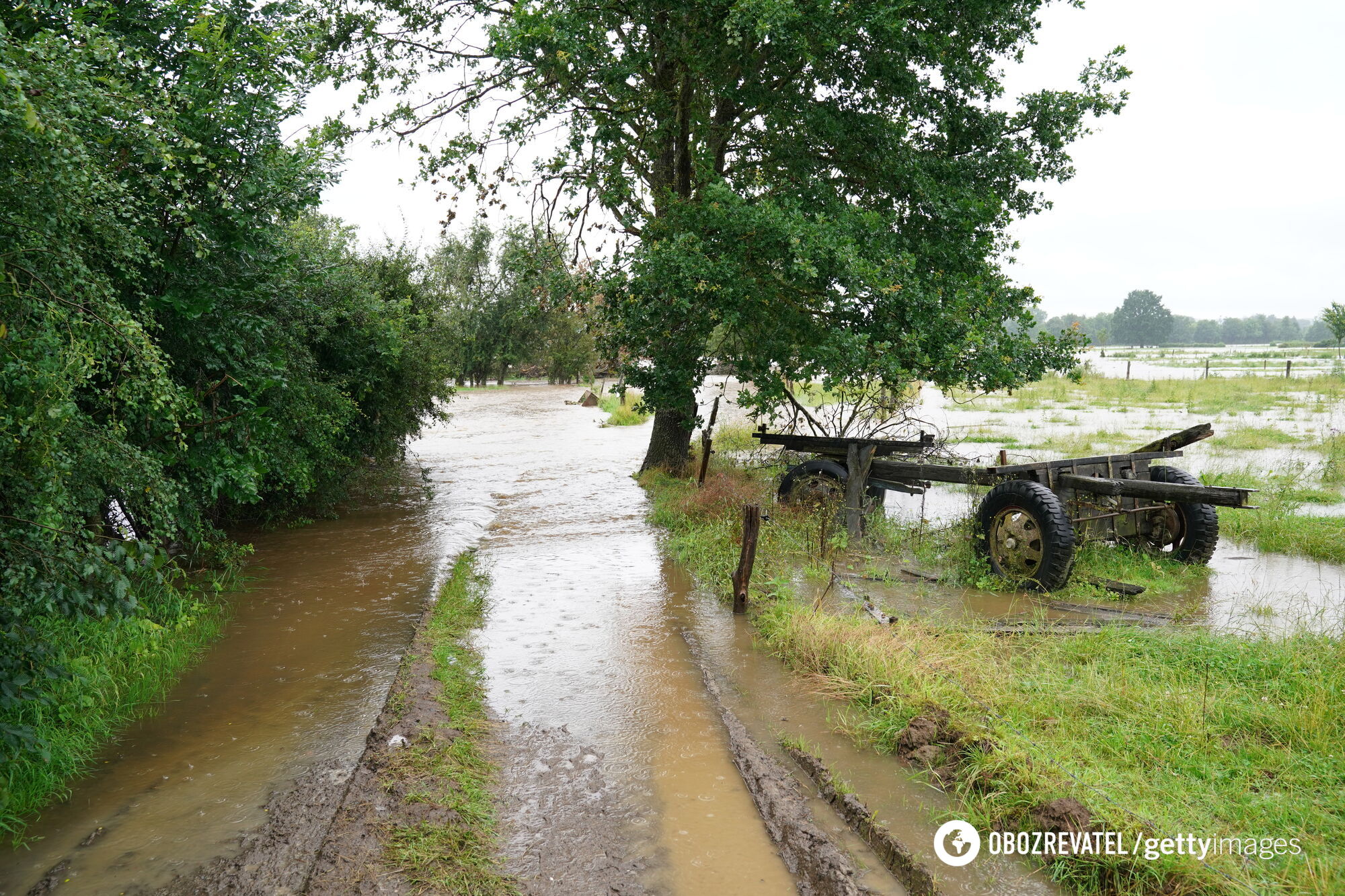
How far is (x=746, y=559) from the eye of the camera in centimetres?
903

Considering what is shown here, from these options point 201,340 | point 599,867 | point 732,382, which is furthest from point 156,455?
point 732,382

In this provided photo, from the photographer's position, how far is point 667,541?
12.5 metres

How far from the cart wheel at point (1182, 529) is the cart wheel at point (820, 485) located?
3.69m

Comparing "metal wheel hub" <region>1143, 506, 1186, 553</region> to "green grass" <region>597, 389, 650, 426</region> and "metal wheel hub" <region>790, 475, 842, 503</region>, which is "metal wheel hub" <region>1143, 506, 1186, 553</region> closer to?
"metal wheel hub" <region>790, 475, 842, 503</region>

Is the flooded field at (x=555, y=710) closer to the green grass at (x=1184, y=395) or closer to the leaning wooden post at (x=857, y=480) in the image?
the leaning wooden post at (x=857, y=480)

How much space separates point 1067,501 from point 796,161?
6678 millimetres

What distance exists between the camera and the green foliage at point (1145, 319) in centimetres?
14600

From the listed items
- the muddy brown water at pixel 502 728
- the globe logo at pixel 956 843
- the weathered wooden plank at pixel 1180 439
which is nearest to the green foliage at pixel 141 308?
the muddy brown water at pixel 502 728

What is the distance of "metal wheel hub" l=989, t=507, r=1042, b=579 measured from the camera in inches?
378

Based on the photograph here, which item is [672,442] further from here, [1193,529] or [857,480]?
[1193,529]

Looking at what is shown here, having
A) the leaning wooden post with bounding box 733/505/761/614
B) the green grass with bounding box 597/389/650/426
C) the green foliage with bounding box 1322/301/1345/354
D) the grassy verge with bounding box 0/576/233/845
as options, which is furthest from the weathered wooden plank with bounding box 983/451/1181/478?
the green foliage with bounding box 1322/301/1345/354

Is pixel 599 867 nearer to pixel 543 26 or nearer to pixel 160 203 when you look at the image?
pixel 160 203

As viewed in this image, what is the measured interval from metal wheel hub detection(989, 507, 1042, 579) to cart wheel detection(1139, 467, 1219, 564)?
1898 millimetres

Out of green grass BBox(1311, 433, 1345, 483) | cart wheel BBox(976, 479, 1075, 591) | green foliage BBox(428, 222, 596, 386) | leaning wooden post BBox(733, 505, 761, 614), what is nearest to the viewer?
leaning wooden post BBox(733, 505, 761, 614)
